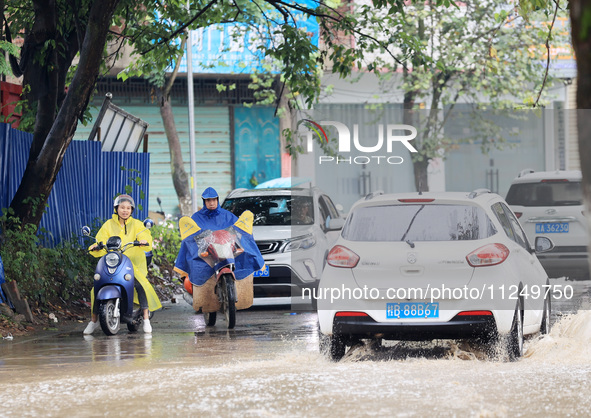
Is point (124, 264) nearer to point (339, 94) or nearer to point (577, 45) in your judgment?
point (577, 45)

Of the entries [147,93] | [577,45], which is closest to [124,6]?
[577,45]

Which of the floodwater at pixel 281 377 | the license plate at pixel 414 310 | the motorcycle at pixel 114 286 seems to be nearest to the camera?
the floodwater at pixel 281 377

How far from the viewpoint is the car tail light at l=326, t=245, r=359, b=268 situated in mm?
8948

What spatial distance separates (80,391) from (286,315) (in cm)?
698

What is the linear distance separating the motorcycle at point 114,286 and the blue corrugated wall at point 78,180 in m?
2.46

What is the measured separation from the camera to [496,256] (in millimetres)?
8773

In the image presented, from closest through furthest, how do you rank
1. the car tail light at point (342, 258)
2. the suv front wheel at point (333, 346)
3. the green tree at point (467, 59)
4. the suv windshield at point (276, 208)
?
the car tail light at point (342, 258), the suv front wheel at point (333, 346), the suv windshield at point (276, 208), the green tree at point (467, 59)

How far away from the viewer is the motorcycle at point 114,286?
12.0 meters

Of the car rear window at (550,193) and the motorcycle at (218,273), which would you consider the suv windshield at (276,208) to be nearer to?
the motorcycle at (218,273)

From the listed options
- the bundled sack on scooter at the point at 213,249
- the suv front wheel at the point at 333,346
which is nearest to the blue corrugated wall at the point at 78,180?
the bundled sack on scooter at the point at 213,249

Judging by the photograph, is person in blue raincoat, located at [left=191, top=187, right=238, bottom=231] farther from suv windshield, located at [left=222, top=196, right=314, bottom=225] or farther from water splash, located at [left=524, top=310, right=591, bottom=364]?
water splash, located at [left=524, top=310, right=591, bottom=364]

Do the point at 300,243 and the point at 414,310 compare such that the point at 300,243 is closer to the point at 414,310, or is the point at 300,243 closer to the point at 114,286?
the point at 114,286

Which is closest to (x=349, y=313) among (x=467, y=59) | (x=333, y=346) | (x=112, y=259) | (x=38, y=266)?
(x=333, y=346)

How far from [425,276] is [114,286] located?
4656 mm
